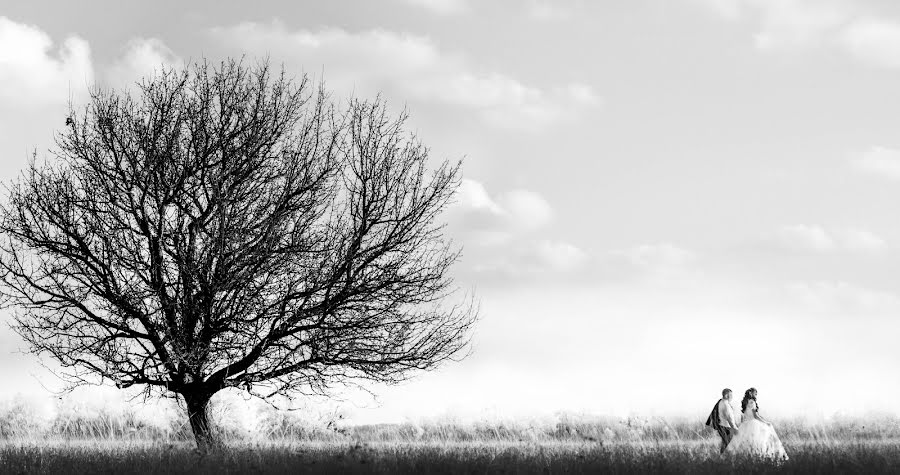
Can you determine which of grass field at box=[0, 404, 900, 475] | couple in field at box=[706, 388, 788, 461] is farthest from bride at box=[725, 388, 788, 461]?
grass field at box=[0, 404, 900, 475]

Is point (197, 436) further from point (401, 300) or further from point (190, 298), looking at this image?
point (401, 300)

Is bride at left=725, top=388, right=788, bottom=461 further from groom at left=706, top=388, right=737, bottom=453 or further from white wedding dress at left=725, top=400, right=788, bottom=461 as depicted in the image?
groom at left=706, top=388, right=737, bottom=453

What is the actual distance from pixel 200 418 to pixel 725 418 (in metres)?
10.8

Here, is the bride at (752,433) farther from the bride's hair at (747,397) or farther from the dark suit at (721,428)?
the dark suit at (721,428)

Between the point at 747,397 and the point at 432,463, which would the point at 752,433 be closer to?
the point at 747,397

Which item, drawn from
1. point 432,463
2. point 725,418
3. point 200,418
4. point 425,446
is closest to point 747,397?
point 725,418

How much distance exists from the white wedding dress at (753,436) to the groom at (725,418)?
0.21 m

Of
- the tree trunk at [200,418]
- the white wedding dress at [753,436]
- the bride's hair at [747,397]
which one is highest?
the tree trunk at [200,418]

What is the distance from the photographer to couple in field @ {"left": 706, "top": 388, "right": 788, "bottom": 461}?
681 inches

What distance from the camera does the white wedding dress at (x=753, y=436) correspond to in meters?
17.2

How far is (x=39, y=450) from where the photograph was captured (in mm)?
17141

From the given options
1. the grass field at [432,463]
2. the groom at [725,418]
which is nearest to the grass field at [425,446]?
the grass field at [432,463]

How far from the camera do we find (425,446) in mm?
20172

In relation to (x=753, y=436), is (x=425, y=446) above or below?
above
